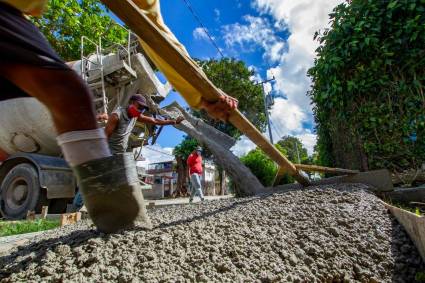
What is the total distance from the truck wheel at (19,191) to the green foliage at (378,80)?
5744 mm

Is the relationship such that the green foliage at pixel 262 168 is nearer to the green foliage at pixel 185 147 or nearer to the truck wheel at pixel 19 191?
the truck wheel at pixel 19 191

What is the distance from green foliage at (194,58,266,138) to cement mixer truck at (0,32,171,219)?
1587 cm

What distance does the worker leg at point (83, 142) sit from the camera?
1179mm

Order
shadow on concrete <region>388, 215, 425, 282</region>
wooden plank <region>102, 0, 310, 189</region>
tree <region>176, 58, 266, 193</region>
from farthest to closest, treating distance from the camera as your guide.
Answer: tree <region>176, 58, 266, 193</region> → wooden plank <region>102, 0, 310, 189</region> → shadow on concrete <region>388, 215, 425, 282</region>

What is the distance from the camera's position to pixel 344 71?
3963mm

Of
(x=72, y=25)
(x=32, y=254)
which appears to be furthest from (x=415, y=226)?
(x=72, y=25)

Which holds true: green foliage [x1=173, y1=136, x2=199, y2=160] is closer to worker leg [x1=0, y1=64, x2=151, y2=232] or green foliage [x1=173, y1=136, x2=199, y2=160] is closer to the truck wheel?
the truck wheel

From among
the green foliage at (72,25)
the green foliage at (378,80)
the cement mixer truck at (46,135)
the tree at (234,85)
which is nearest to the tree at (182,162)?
the tree at (234,85)

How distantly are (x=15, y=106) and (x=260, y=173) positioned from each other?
6.40m

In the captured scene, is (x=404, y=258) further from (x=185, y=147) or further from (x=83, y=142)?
(x=185, y=147)

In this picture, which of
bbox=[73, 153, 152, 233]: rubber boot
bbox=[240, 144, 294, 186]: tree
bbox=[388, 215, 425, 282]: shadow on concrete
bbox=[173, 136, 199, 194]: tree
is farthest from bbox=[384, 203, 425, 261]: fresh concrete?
bbox=[173, 136, 199, 194]: tree

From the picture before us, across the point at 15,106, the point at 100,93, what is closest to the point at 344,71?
the point at 100,93

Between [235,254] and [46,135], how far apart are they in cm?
611

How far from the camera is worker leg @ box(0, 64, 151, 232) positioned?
3.87 feet
